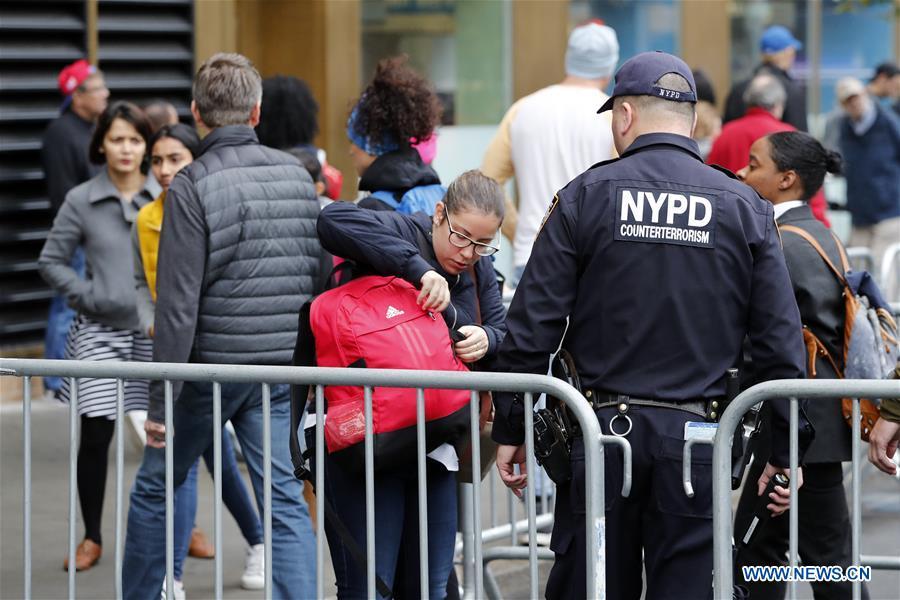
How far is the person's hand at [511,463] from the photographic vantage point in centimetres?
414

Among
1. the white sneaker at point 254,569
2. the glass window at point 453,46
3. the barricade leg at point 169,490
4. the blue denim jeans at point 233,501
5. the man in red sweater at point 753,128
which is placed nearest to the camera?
the barricade leg at point 169,490

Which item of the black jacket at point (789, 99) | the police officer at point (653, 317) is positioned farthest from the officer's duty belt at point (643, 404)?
the black jacket at point (789, 99)

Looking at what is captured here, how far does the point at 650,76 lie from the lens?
4.03m

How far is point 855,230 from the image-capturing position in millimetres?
12586

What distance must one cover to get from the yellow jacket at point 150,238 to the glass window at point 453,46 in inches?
224

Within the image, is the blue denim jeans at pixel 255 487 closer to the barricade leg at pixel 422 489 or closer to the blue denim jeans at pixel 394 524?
the blue denim jeans at pixel 394 524

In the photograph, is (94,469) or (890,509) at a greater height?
(94,469)

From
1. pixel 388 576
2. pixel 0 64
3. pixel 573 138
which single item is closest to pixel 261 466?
pixel 388 576

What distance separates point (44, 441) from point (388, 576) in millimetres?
4657

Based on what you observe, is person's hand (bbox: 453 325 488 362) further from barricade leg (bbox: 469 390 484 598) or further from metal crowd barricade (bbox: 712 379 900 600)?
metal crowd barricade (bbox: 712 379 900 600)

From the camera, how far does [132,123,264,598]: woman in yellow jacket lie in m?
5.81

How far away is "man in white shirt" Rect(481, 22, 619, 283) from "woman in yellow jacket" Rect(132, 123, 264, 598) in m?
1.65

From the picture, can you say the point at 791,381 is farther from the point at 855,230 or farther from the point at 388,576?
the point at 855,230

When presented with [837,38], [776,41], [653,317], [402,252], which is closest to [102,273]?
[402,252]
